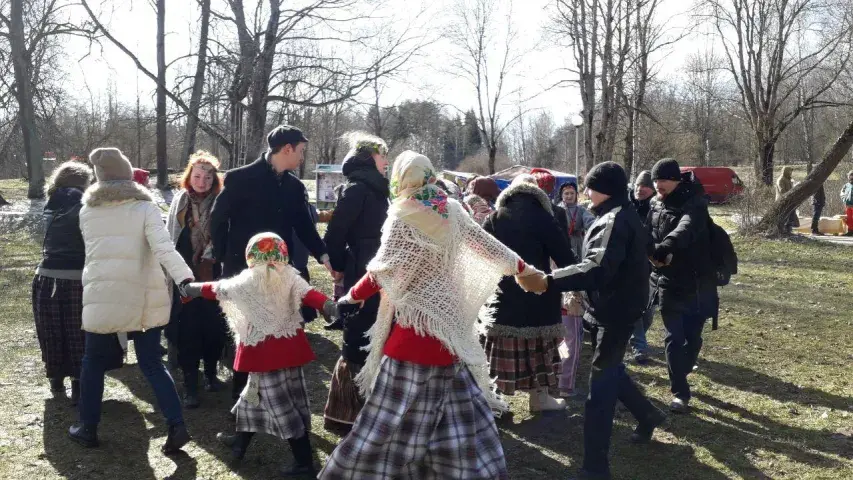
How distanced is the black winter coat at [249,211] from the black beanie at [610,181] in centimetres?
190

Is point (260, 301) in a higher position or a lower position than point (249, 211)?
lower

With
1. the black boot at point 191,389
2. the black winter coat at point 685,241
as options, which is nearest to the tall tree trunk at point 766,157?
the black winter coat at point 685,241

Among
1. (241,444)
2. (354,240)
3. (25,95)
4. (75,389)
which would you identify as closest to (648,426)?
(354,240)

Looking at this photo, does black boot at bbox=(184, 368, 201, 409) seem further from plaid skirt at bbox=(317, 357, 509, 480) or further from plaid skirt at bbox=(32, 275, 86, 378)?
plaid skirt at bbox=(317, 357, 509, 480)

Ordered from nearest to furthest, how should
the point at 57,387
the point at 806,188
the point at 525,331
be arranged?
1. the point at 525,331
2. the point at 57,387
3. the point at 806,188

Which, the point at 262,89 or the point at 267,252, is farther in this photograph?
the point at 262,89

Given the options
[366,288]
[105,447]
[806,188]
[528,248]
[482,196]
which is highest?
[806,188]

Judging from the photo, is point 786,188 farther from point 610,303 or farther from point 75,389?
point 75,389

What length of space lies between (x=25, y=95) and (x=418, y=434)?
21083 millimetres

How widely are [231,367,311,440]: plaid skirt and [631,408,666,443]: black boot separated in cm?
211

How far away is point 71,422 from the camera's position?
16.1 feet

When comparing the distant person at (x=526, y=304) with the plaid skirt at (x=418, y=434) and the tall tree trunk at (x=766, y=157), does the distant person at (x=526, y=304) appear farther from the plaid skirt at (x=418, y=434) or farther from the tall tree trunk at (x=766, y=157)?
the tall tree trunk at (x=766, y=157)

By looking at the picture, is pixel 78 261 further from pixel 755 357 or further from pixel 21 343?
pixel 755 357

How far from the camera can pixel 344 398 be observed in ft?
14.4
